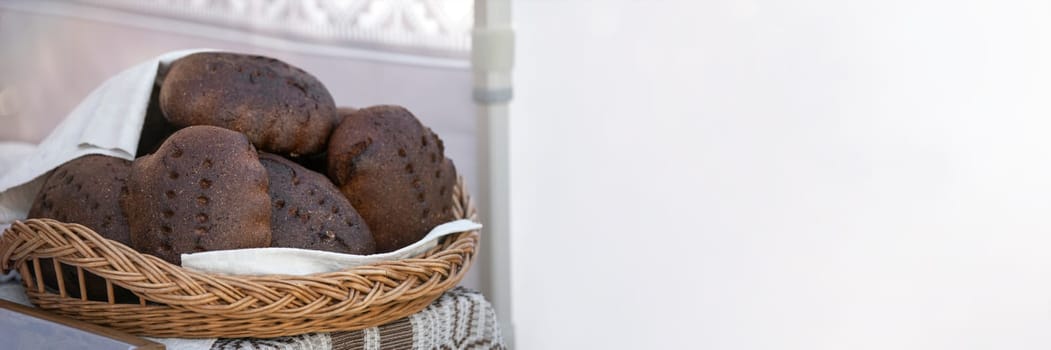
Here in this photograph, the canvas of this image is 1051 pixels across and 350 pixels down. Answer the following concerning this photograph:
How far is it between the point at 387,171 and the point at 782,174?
72cm

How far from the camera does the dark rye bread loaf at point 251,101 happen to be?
1.00m

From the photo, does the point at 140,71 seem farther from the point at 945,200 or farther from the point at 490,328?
the point at 945,200

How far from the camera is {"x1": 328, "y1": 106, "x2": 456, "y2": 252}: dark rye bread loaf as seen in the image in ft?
3.35

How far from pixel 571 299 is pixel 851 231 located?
55cm

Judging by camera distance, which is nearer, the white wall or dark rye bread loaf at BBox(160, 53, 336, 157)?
dark rye bread loaf at BBox(160, 53, 336, 157)

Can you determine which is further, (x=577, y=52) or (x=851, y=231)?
(x=577, y=52)

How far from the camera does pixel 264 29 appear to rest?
153 cm

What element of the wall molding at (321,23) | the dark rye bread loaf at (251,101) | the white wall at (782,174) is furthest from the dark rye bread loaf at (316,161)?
the white wall at (782,174)

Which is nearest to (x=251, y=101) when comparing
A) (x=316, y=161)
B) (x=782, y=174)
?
(x=316, y=161)

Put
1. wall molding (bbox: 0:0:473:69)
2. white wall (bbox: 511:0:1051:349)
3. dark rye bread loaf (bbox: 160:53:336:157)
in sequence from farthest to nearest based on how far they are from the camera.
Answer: wall molding (bbox: 0:0:473:69), white wall (bbox: 511:0:1051:349), dark rye bread loaf (bbox: 160:53:336:157)

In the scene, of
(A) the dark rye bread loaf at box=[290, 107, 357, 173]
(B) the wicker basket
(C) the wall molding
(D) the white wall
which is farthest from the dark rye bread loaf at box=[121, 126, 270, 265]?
(D) the white wall

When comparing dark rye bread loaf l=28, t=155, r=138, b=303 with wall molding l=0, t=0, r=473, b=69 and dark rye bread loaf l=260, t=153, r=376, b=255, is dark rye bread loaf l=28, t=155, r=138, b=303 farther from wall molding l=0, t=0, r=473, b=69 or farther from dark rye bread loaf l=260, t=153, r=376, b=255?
wall molding l=0, t=0, r=473, b=69

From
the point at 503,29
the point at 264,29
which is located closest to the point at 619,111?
the point at 503,29

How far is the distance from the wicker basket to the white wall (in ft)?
2.25
